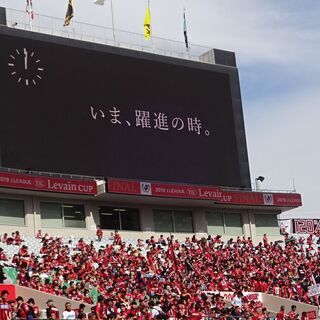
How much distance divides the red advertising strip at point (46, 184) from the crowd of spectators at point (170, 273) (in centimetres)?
176

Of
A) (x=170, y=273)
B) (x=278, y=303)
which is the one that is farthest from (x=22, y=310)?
(x=278, y=303)

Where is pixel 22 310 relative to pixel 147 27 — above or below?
below

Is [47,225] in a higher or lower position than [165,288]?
higher

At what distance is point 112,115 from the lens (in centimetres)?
3269

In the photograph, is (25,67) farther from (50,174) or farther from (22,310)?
(22,310)

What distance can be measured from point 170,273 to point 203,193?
6192 mm

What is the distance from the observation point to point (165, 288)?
83.3ft

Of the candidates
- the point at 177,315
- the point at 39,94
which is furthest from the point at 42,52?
the point at 177,315

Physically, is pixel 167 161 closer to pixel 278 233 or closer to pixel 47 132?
pixel 47 132

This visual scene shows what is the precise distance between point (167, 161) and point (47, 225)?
17.8 ft

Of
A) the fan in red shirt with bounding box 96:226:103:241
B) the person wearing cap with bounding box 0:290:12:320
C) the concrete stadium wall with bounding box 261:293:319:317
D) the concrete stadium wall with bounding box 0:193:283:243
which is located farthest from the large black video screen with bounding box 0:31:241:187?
the person wearing cap with bounding box 0:290:12:320

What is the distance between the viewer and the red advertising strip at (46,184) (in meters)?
29.3

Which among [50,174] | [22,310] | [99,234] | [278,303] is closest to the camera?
[22,310]

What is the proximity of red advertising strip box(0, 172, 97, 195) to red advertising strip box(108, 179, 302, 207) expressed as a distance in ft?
2.79
